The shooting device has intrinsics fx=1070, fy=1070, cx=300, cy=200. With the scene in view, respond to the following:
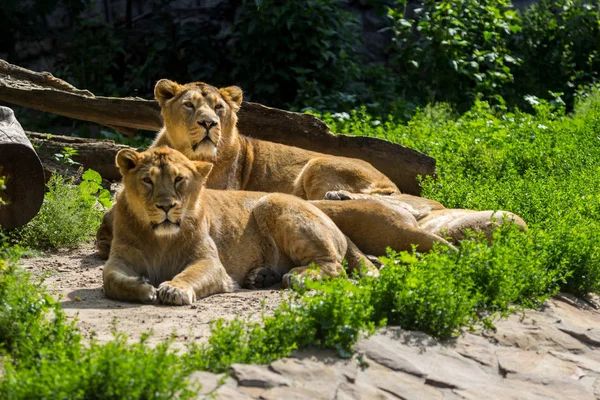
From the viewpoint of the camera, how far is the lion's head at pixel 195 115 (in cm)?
945

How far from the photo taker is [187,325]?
6.33 metres

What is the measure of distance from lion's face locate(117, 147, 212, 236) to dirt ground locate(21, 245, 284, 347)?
0.60m

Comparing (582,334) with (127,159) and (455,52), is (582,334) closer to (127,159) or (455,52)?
(127,159)

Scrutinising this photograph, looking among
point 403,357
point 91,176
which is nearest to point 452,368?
point 403,357

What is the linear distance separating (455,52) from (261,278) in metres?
8.87

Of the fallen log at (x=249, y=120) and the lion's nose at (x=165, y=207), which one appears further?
the fallen log at (x=249, y=120)

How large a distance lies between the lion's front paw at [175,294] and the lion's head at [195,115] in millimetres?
2626

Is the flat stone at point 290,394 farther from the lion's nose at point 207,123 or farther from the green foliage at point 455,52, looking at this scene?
the green foliage at point 455,52

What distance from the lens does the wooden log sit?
8141 millimetres

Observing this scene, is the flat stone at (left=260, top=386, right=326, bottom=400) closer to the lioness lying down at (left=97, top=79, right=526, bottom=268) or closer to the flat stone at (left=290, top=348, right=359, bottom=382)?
the flat stone at (left=290, top=348, right=359, bottom=382)

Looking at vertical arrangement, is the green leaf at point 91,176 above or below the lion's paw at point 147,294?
above

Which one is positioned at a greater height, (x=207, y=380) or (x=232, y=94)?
(x=232, y=94)

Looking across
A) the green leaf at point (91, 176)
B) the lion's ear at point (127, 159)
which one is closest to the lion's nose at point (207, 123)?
the green leaf at point (91, 176)

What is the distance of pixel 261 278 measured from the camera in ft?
25.9
